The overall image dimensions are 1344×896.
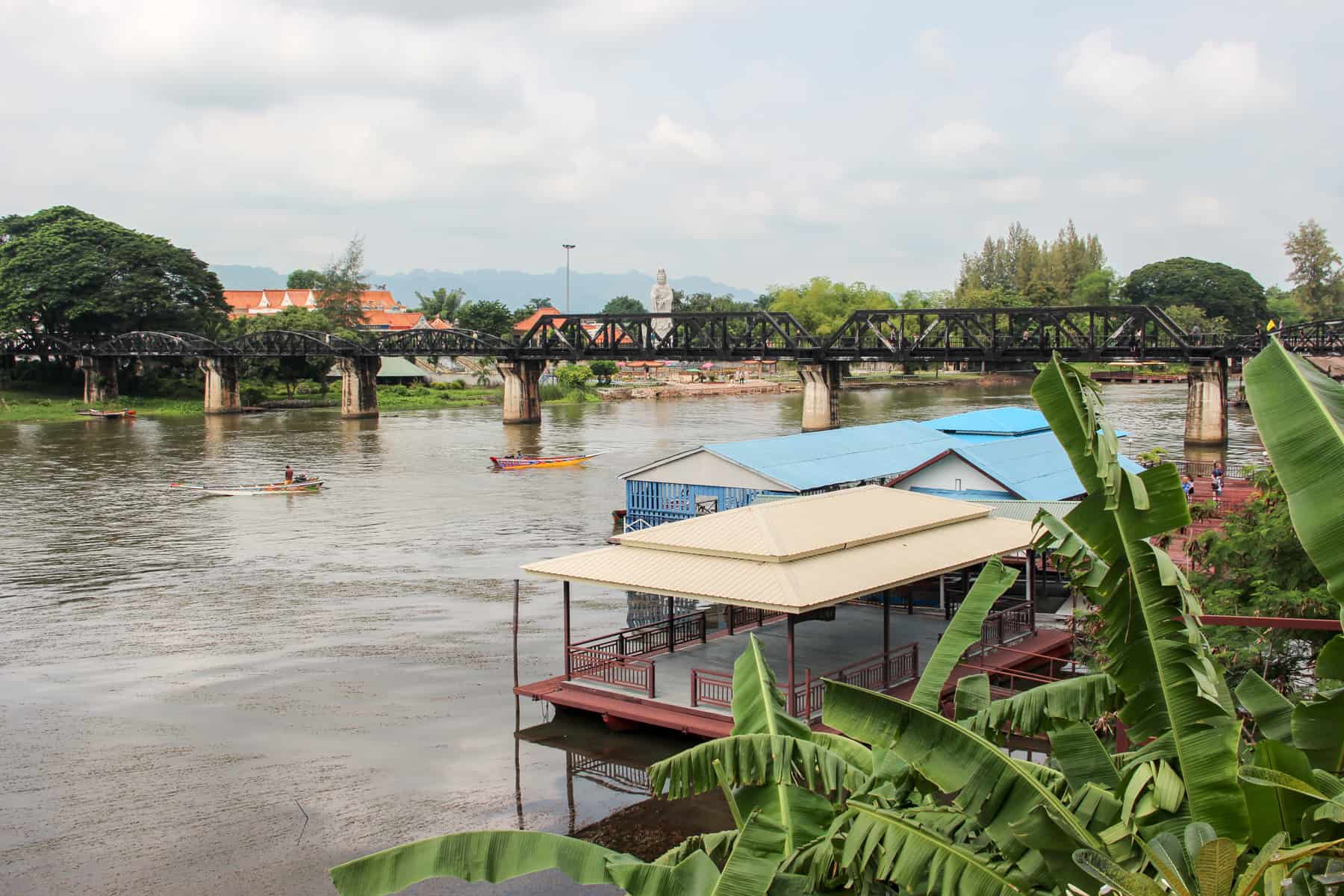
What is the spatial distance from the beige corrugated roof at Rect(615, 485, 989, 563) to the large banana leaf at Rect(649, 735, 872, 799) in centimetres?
1252

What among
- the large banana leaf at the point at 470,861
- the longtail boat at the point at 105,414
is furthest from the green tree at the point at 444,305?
the large banana leaf at the point at 470,861

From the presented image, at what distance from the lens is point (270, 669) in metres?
28.5

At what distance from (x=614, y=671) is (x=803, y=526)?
4.49 metres

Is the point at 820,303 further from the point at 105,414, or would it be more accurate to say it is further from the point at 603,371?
the point at 105,414

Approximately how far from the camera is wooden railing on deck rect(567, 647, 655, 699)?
2222 cm

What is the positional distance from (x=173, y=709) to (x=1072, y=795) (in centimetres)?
2166

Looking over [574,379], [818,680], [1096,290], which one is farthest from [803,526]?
[1096,290]

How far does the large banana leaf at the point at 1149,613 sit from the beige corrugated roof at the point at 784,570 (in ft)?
38.2

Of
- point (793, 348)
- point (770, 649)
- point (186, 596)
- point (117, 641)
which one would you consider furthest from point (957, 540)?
point (793, 348)

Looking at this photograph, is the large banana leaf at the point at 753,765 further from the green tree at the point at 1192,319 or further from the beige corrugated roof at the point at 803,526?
the green tree at the point at 1192,319

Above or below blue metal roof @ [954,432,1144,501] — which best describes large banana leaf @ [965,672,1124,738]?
above

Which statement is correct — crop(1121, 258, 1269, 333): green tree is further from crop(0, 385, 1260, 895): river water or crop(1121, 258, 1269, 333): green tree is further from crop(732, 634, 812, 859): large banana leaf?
crop(732, 634, 812, 859): large banana leaf

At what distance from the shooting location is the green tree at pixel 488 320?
6575 inches

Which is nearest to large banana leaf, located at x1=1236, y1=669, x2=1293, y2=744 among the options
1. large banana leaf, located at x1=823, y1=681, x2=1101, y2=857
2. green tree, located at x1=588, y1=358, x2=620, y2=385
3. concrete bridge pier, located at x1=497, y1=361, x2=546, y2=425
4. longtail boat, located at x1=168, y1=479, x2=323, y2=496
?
large banana leaf, located at x1=823, y1=681, x2=1101, y2=857
